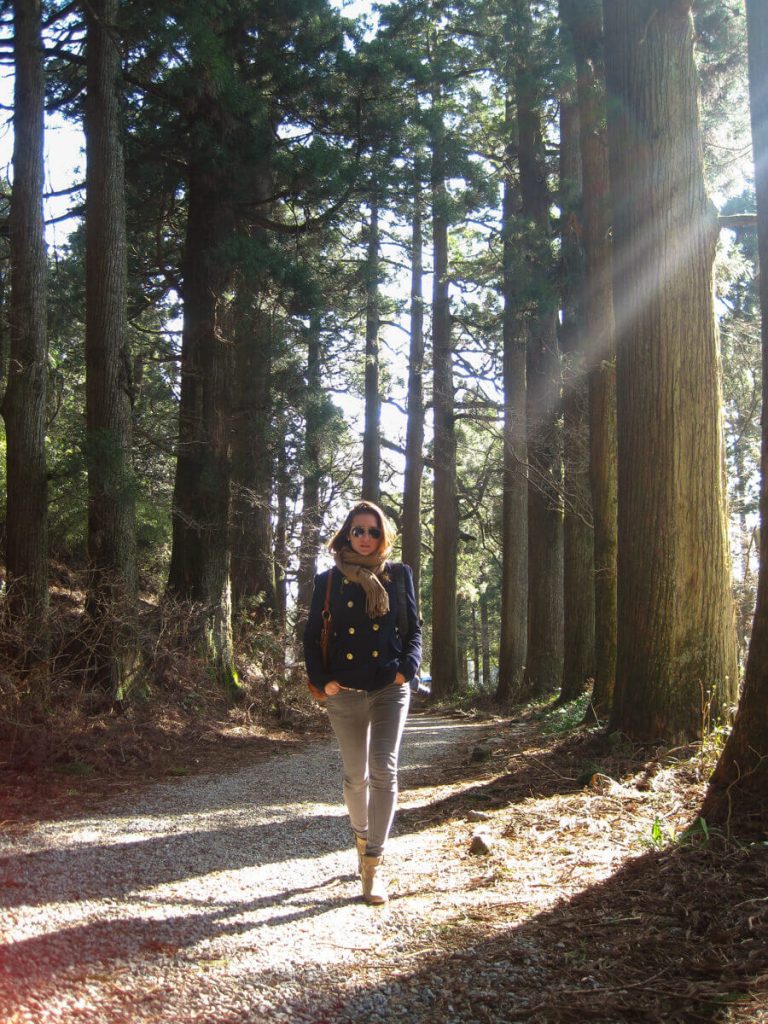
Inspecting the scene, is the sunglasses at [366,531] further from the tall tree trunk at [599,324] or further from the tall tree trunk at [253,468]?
the tall tree trunk at [253,468]

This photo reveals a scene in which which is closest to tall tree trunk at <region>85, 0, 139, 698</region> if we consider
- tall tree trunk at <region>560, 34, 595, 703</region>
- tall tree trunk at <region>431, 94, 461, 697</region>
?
tall tree trunk at <region>560, 34, 595, 703</region>

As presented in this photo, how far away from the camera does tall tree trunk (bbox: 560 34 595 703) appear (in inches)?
525

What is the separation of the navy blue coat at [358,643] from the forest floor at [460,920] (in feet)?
3.61

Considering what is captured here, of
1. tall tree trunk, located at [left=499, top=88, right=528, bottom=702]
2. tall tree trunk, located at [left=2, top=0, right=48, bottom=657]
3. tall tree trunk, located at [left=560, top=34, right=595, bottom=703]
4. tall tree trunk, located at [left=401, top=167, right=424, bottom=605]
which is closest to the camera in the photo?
tall tree trunk, located at [left=2, top=0, right=48, bottom=657]

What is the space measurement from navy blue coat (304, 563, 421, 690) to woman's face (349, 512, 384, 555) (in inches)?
7.1

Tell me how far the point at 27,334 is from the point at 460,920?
8920 mm

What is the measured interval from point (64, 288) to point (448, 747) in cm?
1070

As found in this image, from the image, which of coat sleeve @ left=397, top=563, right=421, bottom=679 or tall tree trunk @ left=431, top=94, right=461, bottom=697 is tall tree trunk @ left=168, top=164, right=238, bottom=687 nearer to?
coat sleeve @ left=397, top=563, right=421, bottom=679

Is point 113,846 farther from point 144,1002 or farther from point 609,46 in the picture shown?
point 609,46

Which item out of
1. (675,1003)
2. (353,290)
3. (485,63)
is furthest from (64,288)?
(675,1003)

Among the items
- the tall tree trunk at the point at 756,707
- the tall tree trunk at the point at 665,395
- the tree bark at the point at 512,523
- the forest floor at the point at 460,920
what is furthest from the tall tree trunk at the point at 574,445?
the tall tree trunk at the point at 756,707

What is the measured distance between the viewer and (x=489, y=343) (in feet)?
72.0

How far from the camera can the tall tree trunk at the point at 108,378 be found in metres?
10.3

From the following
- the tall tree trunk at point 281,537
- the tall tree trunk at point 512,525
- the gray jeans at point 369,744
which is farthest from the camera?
the tall tree trunk at point 512,525
